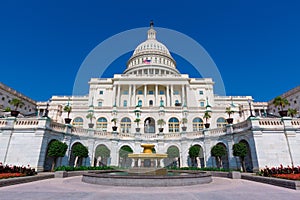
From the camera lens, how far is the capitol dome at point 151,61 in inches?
3135

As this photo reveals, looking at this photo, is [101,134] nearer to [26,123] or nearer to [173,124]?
[26,123]

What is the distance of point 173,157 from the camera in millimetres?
29750

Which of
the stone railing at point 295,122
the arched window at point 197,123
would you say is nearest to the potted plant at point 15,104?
the stone railing at point 295,122

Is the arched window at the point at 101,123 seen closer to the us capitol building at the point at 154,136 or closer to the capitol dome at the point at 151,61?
the us capitol building at the point at 154,136

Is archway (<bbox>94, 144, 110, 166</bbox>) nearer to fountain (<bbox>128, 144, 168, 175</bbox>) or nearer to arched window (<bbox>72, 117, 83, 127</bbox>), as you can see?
fountain (<bbox>128, 144, 168, 175</bbox>)

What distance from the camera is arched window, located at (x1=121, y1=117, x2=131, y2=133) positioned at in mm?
43156

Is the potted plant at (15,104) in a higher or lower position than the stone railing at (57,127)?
higher

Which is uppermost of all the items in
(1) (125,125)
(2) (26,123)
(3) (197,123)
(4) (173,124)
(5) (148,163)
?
(3) (197,123)

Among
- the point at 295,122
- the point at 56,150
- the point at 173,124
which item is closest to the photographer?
the point at 56,150

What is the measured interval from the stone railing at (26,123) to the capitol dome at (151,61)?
200ft

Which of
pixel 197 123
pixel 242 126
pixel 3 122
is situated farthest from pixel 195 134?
pixel 3 122

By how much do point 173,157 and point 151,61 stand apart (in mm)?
61554

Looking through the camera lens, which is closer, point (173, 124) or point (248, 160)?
point (248, 160)

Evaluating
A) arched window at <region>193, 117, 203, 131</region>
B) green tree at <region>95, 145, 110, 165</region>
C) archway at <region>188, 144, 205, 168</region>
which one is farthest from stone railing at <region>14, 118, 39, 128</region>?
arched window at <region>193, 117, 203, 131</region>
